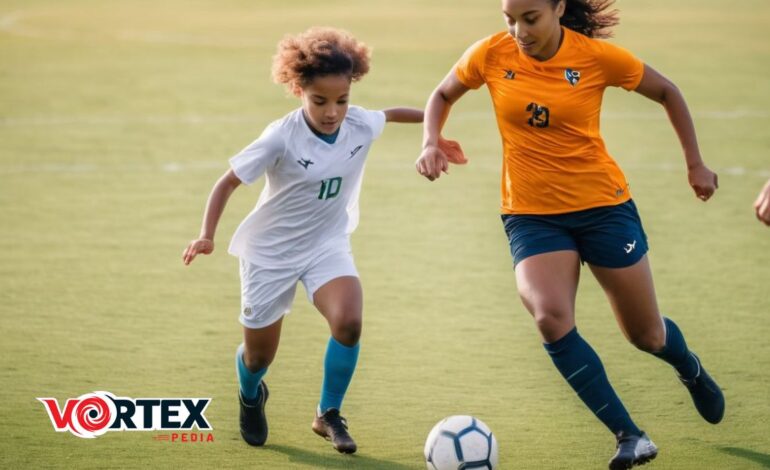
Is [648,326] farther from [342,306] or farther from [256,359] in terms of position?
[256,359]

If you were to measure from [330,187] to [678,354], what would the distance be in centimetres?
182

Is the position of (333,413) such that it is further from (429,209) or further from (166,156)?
(166,156)

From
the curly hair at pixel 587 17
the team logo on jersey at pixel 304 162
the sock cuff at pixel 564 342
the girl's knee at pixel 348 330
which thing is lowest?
the girl's knee at pixel 348 330

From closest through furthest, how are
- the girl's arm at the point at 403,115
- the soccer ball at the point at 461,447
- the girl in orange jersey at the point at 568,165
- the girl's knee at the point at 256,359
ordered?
the soccer ball at the point at 461,447
the girl in orange jersey at the point at 568,165
the girl's knee at the point at 256,359
the girl's arm at the point at 403,115

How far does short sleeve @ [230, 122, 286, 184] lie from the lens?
5.81 m

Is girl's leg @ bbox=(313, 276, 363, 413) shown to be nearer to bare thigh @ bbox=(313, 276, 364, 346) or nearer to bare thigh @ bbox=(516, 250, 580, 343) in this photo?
bare thigh @ bbox=(313, 276, 364, 346)

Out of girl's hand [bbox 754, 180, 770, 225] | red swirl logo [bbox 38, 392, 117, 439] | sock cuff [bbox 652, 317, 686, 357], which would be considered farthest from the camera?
red swirl logo [bbox 38, 392, 117, 439]

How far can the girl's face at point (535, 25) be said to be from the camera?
18.3ft

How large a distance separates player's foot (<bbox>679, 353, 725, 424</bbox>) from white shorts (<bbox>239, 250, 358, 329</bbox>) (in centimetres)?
171

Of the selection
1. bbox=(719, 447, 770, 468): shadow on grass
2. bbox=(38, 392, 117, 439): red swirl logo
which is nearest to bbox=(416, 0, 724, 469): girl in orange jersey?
bbox=(719, 447, 770, 468): shadow on grass

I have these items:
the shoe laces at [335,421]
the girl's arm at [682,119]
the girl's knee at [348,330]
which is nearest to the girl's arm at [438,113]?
the girl's knee at [348,330]

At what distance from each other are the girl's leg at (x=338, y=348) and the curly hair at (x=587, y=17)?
5.12 ft

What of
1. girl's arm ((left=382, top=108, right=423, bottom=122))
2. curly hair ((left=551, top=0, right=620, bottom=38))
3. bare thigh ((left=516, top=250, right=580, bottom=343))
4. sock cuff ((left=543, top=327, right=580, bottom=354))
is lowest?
sock cuff ((left=543, top=327, right=580, bottom=354))

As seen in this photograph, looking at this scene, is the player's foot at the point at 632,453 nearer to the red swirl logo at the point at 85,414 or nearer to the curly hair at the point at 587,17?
the curly hair at the point at 587,17
